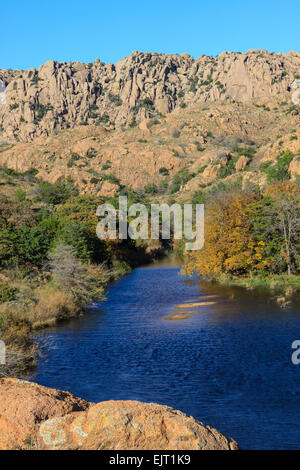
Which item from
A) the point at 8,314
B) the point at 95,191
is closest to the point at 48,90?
the point at 95,191

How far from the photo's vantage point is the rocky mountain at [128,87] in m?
132

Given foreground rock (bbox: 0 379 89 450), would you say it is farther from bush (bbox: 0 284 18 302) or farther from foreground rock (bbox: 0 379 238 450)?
bush (bbox: 0 284 18 302)

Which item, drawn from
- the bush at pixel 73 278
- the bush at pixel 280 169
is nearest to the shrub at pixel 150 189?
the bush at pixel 280 169

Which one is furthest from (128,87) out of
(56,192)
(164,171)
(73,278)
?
(73,278)

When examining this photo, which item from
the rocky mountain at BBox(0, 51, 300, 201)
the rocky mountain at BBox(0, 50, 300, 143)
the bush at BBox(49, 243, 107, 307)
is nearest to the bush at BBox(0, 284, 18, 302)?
the bush at BBox(49, 243, 107, 307)

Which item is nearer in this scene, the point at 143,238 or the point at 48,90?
the point at 143,238

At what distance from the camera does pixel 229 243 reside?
128ft

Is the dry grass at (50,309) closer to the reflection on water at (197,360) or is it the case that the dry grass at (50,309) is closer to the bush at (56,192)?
the reflection on water at (197,360)

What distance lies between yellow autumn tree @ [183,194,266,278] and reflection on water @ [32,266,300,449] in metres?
6.64

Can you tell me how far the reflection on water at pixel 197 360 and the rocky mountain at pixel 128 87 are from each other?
100 meters

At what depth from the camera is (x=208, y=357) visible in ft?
63.1

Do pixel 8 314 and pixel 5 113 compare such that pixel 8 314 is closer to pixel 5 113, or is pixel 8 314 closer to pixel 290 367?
pixel 290 367
